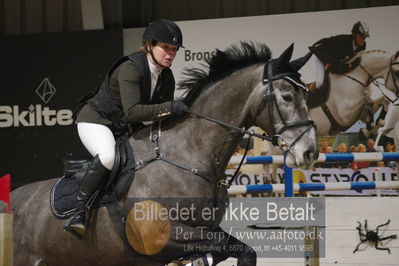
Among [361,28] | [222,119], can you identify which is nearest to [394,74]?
[361,28]

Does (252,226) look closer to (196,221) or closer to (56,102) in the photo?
(196,221)

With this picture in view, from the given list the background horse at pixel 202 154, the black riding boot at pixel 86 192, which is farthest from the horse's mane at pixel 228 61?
the black riding boot at pixel 86 192

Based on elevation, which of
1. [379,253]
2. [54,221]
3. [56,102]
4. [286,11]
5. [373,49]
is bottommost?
[379,253]

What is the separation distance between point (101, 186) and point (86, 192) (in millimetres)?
86

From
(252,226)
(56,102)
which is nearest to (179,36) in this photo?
(252,226)

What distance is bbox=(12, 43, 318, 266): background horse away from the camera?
133 inches

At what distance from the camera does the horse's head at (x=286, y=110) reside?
3.31m

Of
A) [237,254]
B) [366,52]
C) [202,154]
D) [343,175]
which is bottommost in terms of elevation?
[343,175]

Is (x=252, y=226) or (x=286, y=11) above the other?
(x=286, y=11)

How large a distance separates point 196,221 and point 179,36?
1017mm

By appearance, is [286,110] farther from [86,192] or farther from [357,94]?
[357,94]

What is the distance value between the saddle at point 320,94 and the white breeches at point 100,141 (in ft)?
14.7

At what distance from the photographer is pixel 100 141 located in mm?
3674

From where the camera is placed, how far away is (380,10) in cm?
758
